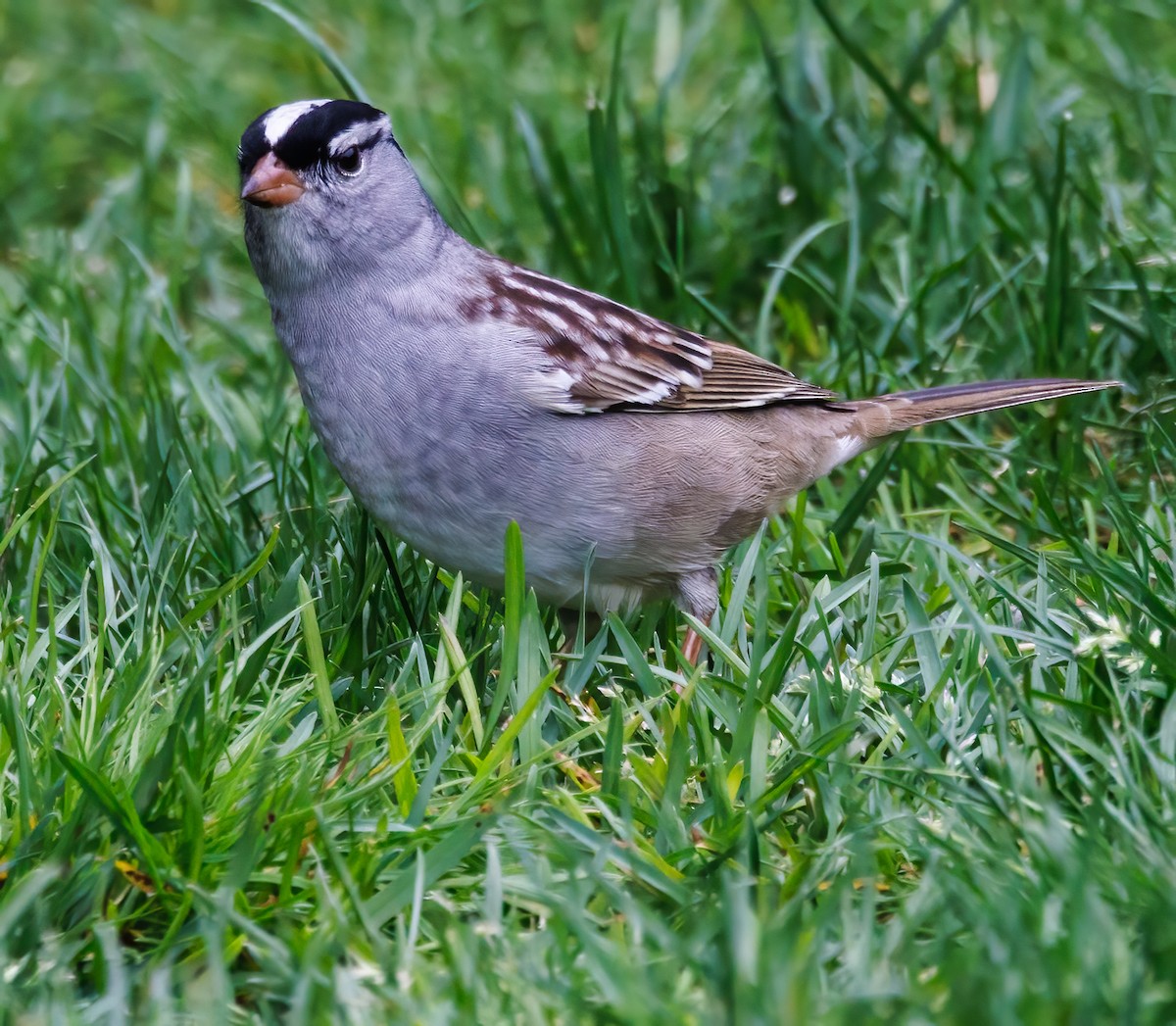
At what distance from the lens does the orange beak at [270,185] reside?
353 centimetres

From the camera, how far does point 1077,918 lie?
237 centimetres

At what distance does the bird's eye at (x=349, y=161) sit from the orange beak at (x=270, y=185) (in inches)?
4.8

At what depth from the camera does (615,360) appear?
3.89 m

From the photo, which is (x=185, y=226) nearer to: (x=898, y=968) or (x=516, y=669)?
(x=516, y=669)

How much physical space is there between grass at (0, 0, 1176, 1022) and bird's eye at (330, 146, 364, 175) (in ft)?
2.86

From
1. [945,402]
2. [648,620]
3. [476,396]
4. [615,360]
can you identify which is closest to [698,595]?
[648,620]

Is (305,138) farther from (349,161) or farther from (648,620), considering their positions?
(648,620)

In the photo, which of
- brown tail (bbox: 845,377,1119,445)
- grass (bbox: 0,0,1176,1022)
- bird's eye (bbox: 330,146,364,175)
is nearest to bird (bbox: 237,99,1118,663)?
bird's eye (bbox: 330,146,364,175)

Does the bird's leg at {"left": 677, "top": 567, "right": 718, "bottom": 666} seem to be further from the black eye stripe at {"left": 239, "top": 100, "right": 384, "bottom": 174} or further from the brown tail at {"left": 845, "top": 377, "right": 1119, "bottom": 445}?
the black eye stripe at {"left": 239, "top": 100, "right": 384, "bottom": 174}

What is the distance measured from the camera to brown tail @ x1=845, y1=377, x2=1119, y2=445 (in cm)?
431

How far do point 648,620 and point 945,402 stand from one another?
3.38 ft

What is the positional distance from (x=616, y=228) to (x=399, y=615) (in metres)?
1.78

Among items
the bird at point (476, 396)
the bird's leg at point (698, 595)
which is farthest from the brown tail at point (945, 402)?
the bird's leg at point (698, 595)

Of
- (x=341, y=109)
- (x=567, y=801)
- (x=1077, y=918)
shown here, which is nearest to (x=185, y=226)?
(x=341, y=109)
